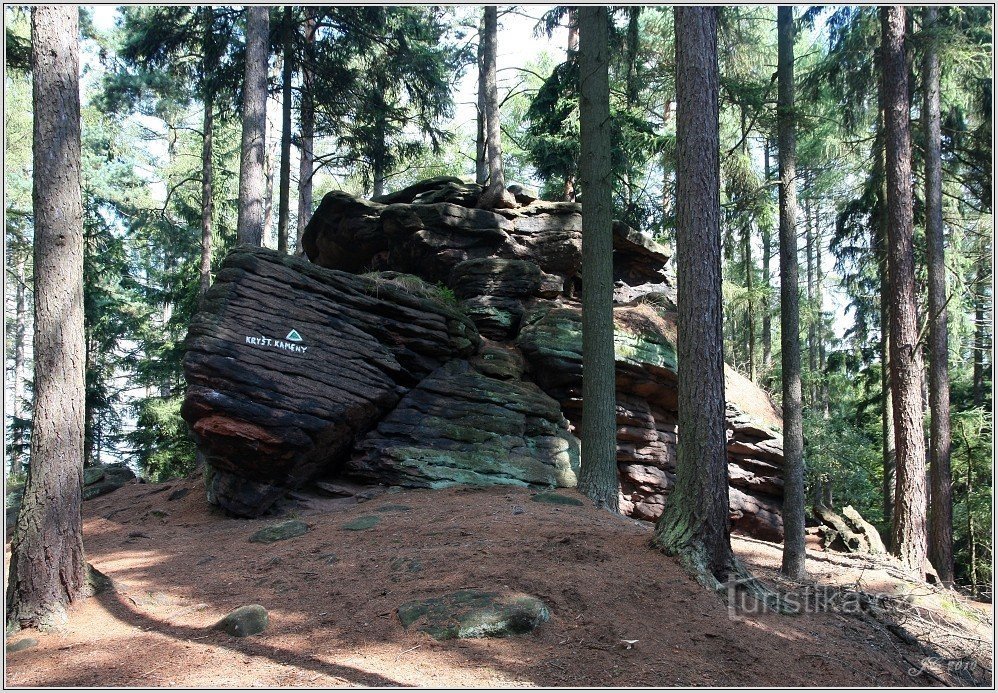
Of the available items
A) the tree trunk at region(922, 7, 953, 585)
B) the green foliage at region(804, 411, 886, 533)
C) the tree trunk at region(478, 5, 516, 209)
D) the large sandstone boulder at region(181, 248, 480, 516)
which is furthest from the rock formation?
the green foliage at region(804, 411, 886, 533)

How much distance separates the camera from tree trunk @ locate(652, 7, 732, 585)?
629 centimetres

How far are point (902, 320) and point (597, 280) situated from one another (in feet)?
17.4

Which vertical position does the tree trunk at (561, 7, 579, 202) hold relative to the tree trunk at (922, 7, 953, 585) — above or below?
above

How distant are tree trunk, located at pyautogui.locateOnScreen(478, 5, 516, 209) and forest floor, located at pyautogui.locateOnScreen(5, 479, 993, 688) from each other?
8.45 meters

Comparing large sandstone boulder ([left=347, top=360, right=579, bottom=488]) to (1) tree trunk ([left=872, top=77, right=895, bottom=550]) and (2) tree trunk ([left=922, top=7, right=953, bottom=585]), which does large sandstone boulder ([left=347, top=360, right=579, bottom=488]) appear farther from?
(2) tree trunk ([left=922, top=7, right=953, bottom=585])

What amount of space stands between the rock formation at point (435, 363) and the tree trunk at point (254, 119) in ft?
7.02

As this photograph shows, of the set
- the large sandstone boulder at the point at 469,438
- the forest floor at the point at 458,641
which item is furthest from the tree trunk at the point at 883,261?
the forest floor at the point at 458,641

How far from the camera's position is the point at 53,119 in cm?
593

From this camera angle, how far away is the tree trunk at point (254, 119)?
1241 cm

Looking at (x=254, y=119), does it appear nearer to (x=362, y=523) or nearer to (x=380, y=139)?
(x=380, y=139)

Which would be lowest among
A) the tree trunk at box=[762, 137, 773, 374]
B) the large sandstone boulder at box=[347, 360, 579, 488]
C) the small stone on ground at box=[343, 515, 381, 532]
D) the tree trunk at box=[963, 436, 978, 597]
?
the tree trunk at box=[963, 436, 978, 597]

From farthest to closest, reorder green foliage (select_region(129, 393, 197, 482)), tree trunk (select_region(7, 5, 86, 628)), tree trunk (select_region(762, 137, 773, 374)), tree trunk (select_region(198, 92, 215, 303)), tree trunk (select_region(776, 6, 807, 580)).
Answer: tree trunk (select_region(762, 137, 773, 374))
green foliage (select_region(129, 393, 197, 482))
tree trunk (select_region(198, 92, 215, 303))
tree trunk (select_region(776, 6, 807, 580))
tree trunk (select_region(7, 5, 86, 628))

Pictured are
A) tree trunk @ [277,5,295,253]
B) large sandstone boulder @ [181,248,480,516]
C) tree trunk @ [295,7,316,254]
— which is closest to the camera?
large sandstone boulder @ [181,248,480,516]

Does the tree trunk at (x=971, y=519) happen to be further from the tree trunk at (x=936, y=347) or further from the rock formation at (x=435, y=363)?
the rock formation at (x=435, y=363)
